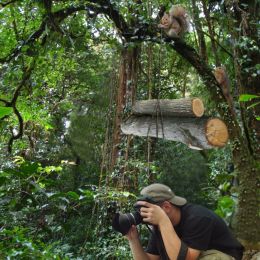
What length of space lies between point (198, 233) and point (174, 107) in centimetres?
172

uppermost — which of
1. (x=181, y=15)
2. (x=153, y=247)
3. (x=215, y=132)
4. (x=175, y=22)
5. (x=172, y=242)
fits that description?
(x=181, y=15)

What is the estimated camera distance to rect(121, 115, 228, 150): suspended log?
3.92 m

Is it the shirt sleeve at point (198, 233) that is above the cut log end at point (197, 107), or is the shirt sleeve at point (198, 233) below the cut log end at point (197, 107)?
below

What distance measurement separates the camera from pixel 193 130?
156 inches

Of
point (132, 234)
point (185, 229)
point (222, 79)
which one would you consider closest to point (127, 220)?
point (132, 234)

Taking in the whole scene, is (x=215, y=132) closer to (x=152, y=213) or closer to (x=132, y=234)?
(x=132, y=234)

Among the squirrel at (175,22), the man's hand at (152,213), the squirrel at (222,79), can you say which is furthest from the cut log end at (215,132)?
the man's hand at (152,213)

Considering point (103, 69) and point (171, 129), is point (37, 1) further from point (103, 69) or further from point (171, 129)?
point (103, 69)

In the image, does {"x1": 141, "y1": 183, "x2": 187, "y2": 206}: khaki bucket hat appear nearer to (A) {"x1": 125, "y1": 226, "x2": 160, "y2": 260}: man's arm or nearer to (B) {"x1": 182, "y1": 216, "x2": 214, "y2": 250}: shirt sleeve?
(B) {"x1": 182, "y1": 216, "x2": 214, "y2": 250}: shirt sleeve

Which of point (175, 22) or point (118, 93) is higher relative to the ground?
point (175, 22)

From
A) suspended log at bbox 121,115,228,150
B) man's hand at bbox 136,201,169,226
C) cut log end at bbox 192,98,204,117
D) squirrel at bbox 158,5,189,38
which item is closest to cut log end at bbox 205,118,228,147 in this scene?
suspended log at bbox 121,115,228,150

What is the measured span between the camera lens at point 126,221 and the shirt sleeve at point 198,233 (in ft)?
1.17

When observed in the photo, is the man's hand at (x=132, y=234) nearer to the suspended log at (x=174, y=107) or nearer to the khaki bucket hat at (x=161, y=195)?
the khaki bucket hat at (x=161, y=195)

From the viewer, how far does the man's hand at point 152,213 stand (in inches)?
97.5
